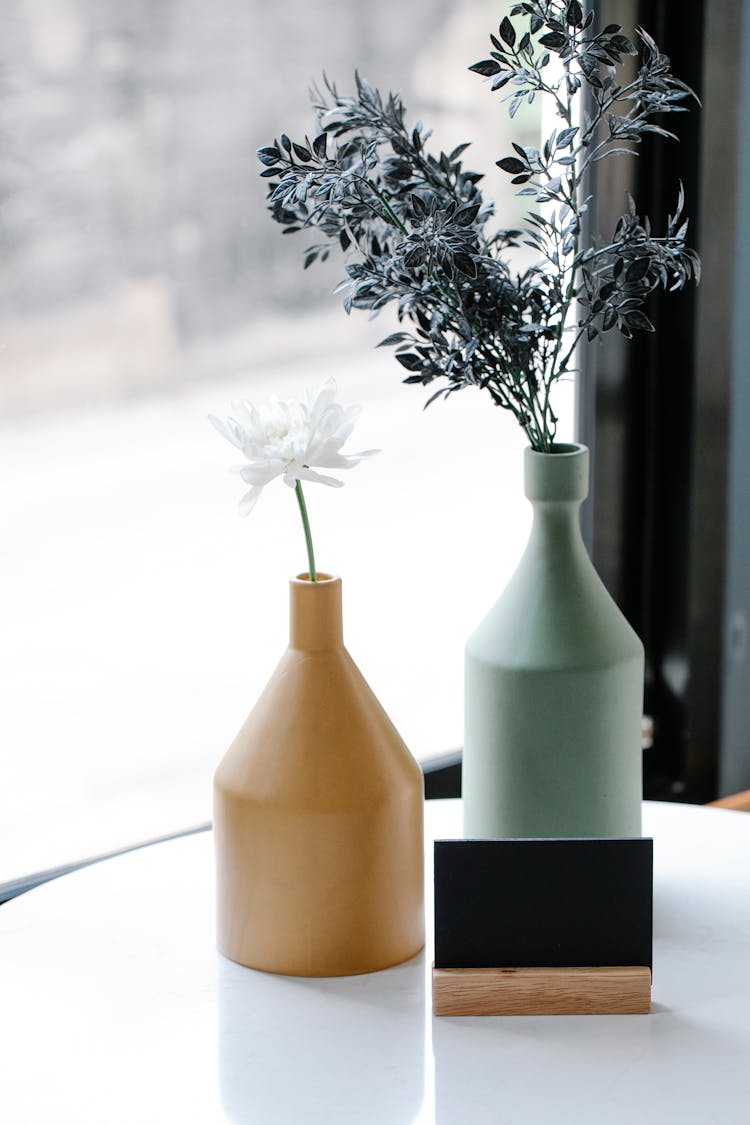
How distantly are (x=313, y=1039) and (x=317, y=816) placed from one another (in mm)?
133

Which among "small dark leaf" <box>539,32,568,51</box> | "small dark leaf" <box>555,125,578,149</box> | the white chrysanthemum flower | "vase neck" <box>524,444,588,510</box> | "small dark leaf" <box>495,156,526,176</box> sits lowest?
"vase neck" <box>524,444,588,510</box>

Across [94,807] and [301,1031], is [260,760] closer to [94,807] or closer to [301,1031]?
[301,1031]

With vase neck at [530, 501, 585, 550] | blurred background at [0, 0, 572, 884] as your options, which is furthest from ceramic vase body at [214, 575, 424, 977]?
blurred background at [0, 0, 572, 884]

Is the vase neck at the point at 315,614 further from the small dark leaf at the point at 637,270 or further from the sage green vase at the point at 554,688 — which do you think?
the small dark leaf at the point at 637,270

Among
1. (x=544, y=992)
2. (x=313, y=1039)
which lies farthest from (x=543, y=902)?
(x=313, y=1039)

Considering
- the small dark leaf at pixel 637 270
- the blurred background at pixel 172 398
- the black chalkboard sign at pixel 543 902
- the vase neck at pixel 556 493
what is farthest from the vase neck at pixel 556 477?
the blurred background at pixel 172 398

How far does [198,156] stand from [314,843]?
2.47 ft

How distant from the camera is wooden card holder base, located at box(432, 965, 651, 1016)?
0.93m

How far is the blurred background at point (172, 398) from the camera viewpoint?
4.48 feet

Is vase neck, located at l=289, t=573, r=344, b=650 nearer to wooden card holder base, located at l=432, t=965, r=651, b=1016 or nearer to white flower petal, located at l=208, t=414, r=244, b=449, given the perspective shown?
white flower petal, located at l=208, t=414, r=244, b=449

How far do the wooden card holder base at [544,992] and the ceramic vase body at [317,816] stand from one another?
0.07m

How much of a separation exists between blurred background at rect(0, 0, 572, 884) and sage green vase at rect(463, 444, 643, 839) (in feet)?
1.79

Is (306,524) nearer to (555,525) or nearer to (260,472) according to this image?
(260,472)

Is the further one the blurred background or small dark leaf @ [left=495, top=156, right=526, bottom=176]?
the blurred background
